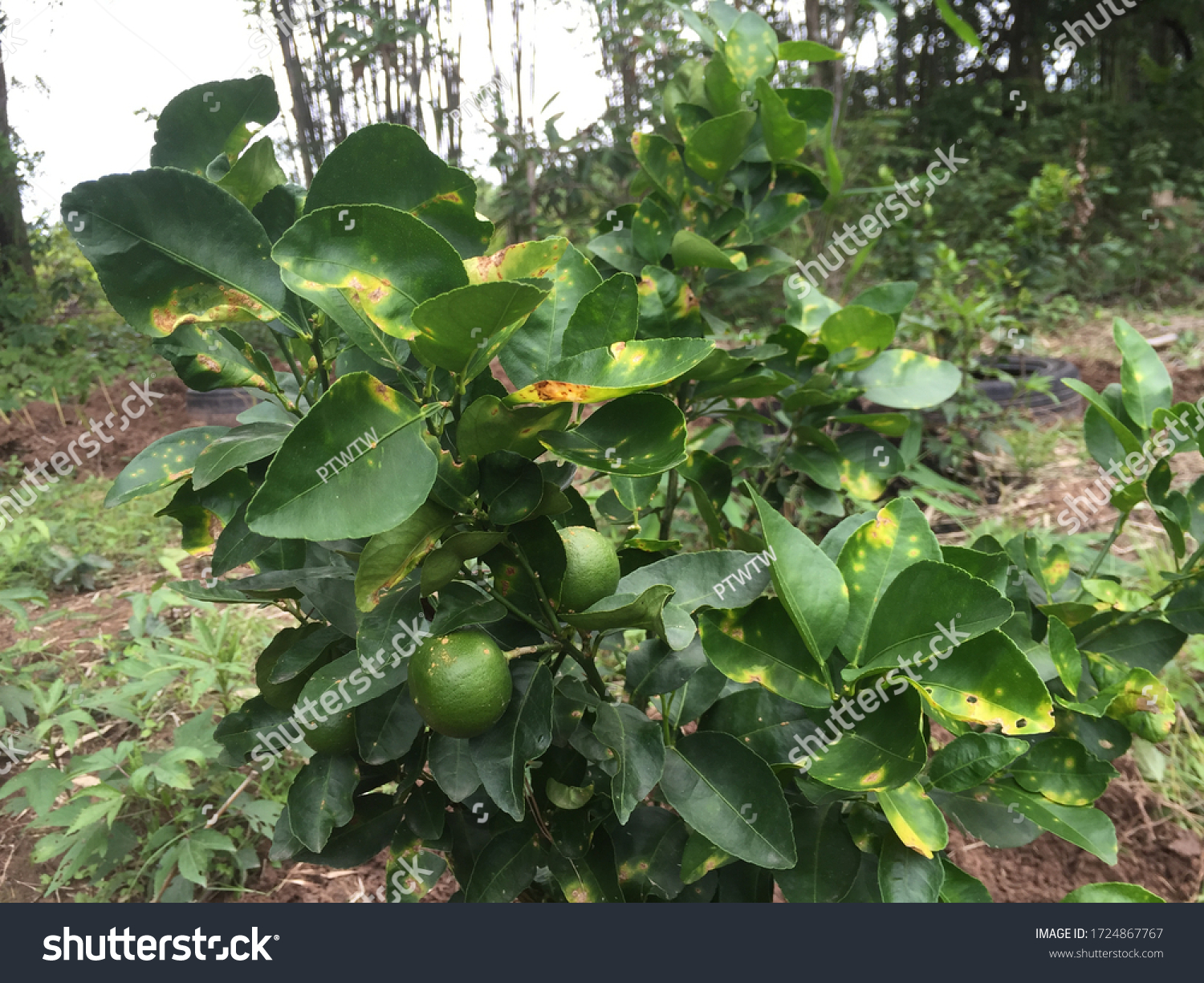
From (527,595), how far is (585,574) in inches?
2.5

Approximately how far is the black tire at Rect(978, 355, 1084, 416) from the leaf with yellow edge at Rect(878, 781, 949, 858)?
290cm

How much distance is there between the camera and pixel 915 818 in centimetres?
70

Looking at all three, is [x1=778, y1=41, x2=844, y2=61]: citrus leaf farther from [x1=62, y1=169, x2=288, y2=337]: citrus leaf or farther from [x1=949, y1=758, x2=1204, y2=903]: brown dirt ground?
[x1=949, y1=758, x2=1204, y2=903]: brown dirt ground

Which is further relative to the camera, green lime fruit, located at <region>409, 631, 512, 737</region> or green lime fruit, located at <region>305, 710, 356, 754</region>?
green lime fruit, located at <region>305, 710, 356, 754</region>

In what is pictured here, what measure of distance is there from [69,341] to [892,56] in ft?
31.2

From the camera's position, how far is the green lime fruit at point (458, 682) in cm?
61

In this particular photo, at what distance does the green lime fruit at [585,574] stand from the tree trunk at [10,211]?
4740 mm

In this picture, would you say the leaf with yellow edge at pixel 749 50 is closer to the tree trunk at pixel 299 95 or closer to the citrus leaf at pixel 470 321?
the citrus leaf at pixel 470 321

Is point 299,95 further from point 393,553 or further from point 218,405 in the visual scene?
point 393,553

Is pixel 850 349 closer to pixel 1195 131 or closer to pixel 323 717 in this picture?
pixel 323 717

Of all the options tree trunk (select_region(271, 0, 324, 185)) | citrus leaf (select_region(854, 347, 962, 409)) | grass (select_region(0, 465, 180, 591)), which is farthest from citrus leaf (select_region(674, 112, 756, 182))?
tree trunk (select_region(271, 0, 324, 185))

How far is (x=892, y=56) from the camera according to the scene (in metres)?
9.63

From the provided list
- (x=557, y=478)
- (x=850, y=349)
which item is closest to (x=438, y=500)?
(x=557, y=478)

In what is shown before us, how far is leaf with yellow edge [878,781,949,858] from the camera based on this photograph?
0.69 m
